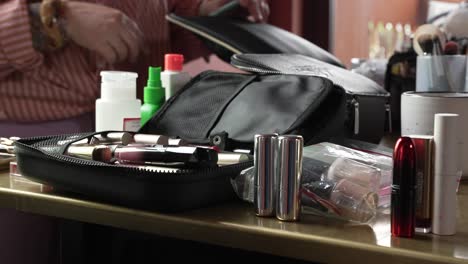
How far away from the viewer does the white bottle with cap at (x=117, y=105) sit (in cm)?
91

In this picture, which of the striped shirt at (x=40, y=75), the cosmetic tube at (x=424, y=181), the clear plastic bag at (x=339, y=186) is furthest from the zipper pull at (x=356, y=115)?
the striped shirt at (x=40, y=75)

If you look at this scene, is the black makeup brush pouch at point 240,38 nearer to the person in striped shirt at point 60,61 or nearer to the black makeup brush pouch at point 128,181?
the person in striped shirt at point 60,61

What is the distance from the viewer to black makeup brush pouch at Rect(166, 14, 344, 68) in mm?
1093

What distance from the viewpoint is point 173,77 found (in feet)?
3.21

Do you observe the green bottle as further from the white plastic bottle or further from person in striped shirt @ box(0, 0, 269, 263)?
person in striped shirt @ box(0, 0, 269, 263)

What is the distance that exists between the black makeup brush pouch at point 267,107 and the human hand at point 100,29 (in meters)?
0.23

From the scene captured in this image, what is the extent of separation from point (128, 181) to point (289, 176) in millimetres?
139

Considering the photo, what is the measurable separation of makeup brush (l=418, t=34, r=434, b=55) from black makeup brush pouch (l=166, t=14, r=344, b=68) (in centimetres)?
20

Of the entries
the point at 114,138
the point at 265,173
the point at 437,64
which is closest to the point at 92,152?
the point at 114,138

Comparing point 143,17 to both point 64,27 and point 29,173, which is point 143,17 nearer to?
point 64,27

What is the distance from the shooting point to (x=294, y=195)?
607mm

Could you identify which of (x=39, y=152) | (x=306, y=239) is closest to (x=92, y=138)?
(x=39, y=152)

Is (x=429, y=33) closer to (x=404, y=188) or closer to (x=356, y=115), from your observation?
(x=356, y=115)

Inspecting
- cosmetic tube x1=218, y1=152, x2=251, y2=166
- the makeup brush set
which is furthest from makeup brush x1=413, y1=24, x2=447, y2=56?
cosmetic tube x1=218, y1=152, x2=251, y2=166
